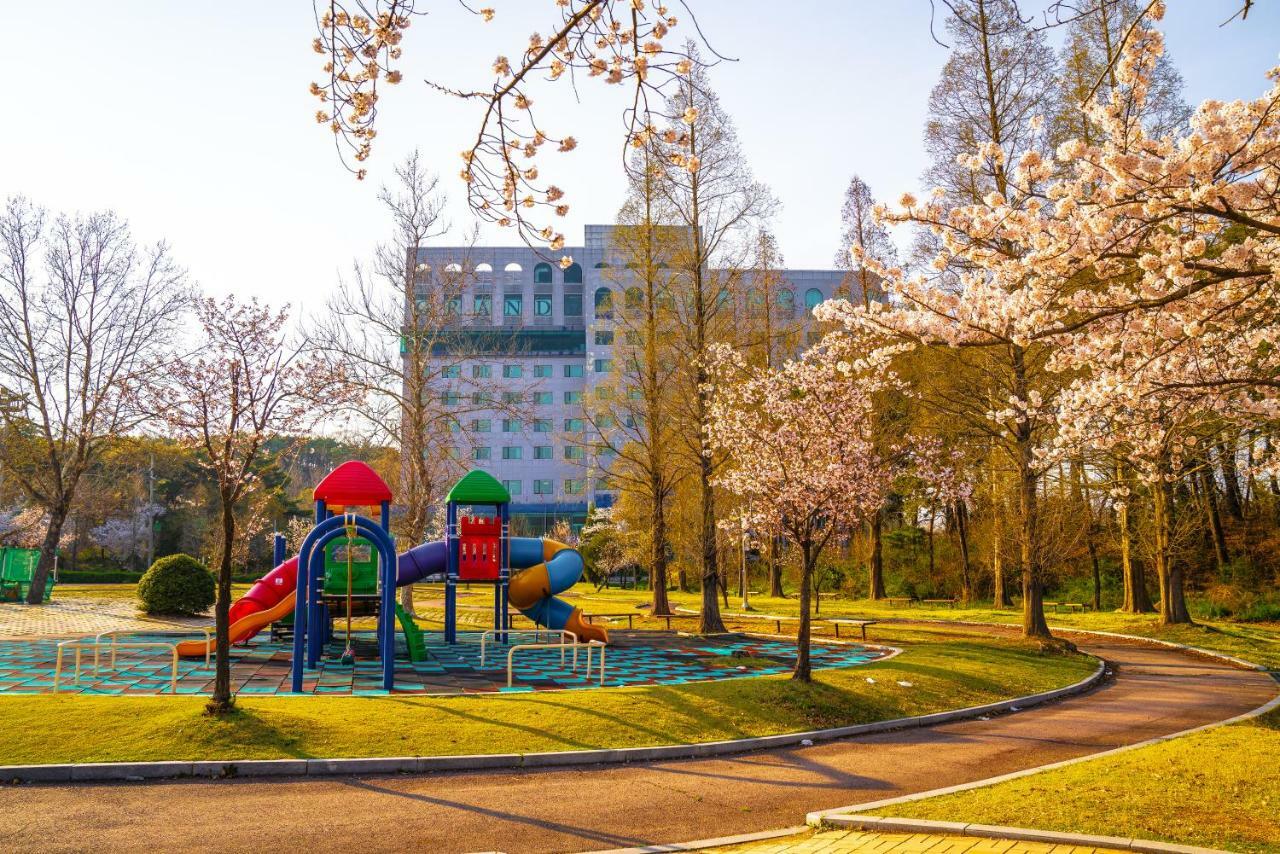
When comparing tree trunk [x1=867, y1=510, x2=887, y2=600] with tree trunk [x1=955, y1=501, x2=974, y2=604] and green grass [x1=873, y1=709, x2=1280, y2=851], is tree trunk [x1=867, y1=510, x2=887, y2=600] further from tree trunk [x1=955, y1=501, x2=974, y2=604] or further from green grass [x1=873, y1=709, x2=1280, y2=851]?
green grass [x1=873, y1=709, x2=1280, y2=851]

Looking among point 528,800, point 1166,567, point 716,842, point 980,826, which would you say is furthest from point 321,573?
point 1166,567

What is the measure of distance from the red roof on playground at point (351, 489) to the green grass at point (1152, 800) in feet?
48.1

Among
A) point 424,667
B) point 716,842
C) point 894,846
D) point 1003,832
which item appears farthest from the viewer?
point 424,667

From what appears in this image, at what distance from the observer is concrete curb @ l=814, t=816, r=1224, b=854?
21.9 ft

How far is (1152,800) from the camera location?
8125 millimetres

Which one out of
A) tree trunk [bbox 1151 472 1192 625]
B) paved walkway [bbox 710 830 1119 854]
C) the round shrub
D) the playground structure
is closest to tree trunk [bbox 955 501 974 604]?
tree trunk [bbox 1151 472 1192 625]

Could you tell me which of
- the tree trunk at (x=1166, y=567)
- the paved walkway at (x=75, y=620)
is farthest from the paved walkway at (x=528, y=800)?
the tree trunk at (x=1166, y=567)

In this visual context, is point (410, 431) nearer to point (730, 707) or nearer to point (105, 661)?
point (105, 661)

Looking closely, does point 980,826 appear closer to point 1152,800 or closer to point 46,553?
point 1152,800

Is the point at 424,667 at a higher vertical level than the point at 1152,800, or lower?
lower

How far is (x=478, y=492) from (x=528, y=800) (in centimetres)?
1393

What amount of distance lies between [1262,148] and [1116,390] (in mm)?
3528

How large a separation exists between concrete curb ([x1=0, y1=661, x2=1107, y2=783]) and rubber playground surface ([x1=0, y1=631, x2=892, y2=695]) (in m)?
4.43

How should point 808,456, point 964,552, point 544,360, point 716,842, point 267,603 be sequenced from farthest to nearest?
point 544,360
point 964,552
point 267,603
point 808,456
point 716,842
